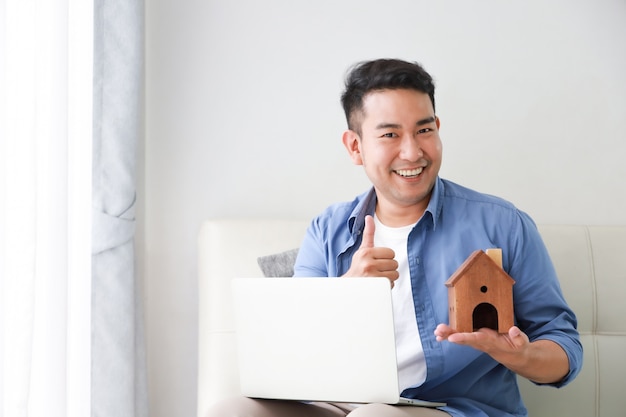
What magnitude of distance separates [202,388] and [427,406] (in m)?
0.77

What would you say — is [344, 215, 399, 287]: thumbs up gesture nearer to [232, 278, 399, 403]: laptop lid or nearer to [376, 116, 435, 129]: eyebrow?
[232, 278, 399, 403]: laptop lid

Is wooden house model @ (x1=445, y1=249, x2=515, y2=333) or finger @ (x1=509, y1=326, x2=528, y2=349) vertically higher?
wooden house model @ (x1=445, y1=249, x2=515, y2=333)

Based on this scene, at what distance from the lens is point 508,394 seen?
1662mm

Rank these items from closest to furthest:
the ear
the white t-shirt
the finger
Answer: the finger
the white t-shirt
the ear

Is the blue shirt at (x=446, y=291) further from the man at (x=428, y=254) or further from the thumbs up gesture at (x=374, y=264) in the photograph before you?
the thumbs up gesture at (x=374, y=264)

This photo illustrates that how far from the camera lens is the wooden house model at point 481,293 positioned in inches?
54.7

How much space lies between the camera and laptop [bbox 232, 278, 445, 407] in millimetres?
1360

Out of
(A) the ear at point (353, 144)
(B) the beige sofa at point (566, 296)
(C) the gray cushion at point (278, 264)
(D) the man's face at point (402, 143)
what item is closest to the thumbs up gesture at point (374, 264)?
(D) the man's face at point (402, 143)

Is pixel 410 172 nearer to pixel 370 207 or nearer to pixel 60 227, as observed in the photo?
pixel 370 207

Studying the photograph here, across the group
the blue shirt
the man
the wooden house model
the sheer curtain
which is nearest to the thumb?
the man

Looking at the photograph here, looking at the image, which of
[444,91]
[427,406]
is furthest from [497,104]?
[427,406]

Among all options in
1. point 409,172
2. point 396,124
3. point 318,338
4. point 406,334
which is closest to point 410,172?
point 409,172

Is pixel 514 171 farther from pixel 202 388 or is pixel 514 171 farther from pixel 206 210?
pixel 202 388

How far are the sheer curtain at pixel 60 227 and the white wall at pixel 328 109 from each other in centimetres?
20
